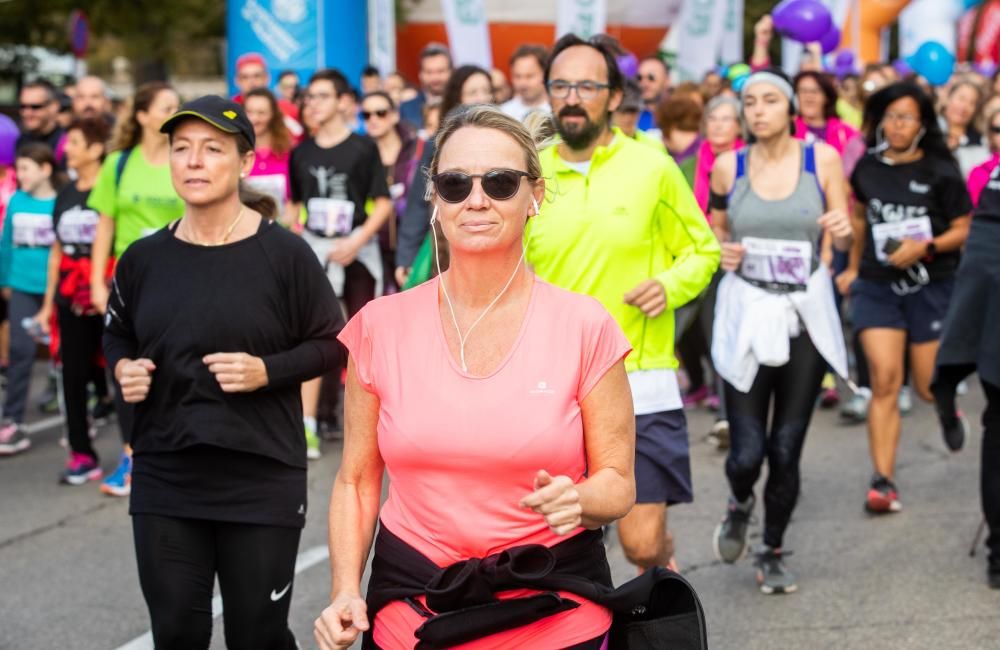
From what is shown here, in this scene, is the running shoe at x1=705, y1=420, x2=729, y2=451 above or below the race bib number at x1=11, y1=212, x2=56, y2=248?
below

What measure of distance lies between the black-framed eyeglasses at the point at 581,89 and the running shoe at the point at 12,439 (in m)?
5.69

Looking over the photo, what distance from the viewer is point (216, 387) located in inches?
162

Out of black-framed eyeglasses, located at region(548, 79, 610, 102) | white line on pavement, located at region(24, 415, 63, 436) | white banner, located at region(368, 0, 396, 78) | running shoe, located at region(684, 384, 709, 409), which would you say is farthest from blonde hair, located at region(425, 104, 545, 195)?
white banner, located at region(368, 0, 396, 78)

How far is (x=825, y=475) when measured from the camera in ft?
26.9

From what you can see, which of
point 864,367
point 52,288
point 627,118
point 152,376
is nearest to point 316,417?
point 52,288

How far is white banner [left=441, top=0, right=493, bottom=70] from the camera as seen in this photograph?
56.4ft

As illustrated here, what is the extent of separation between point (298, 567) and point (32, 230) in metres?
4.14

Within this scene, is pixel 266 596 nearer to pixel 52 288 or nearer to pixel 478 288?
pixel 478 288

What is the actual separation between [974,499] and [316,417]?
4.05m

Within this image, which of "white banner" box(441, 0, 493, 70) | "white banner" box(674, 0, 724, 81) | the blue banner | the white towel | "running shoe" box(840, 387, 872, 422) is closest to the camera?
the white towel

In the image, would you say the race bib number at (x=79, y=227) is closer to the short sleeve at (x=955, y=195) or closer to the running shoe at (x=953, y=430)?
the short sleeve at (x=955, y=195)

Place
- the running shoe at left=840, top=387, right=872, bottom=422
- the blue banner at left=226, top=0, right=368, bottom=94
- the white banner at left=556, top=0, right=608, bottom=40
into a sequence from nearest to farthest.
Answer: the running shoe at left=840, top=387, right=872, bottom=422 < the white banner at left=556, top=0, right=608, bottom=40 < the blue banner at left=226, top=0, right=368, bottom=94

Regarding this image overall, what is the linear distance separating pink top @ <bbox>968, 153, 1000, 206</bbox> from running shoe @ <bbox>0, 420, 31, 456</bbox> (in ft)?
19.8

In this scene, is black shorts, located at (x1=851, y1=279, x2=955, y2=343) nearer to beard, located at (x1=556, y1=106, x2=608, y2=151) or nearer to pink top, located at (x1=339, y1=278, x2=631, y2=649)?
beard, located at (x1=556, y1=106, x2=608, y2=151)
